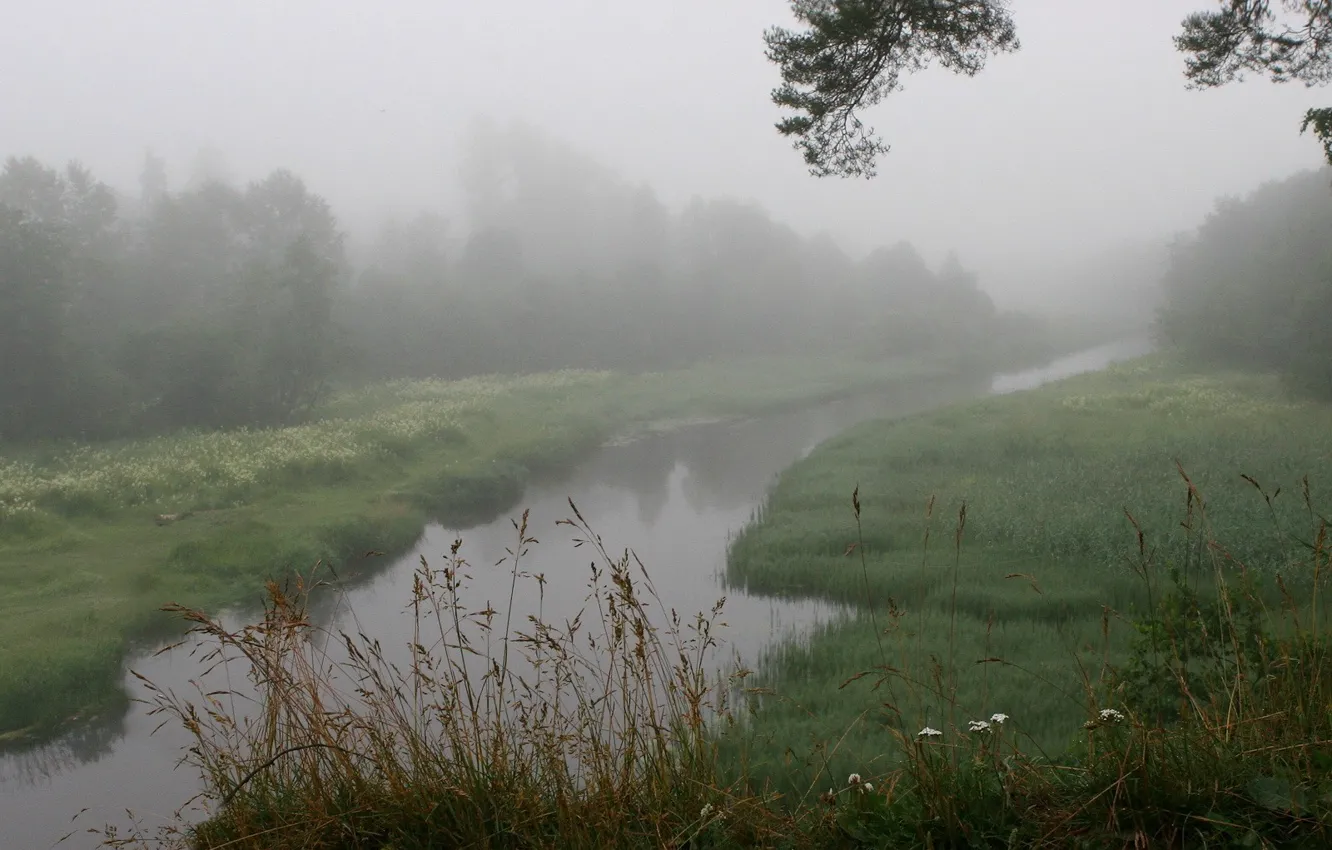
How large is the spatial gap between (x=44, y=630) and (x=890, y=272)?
6366cm

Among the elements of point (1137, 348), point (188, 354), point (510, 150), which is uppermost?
point (510, 150)

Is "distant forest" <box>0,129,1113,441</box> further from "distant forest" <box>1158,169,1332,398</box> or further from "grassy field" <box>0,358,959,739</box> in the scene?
"distant forest" <box>1158,169,1332,398</box>

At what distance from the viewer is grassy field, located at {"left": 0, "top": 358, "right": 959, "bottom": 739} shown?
11.4m

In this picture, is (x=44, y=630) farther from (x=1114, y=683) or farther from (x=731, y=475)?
(x=731, y=475)

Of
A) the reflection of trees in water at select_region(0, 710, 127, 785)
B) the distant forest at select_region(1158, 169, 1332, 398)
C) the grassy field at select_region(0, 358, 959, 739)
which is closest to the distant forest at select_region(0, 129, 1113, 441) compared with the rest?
the grassy field at select_region(0, 358, 959, 739)

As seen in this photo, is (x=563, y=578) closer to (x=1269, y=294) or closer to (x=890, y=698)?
(x=890, y=698)

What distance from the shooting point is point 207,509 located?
57.7ft

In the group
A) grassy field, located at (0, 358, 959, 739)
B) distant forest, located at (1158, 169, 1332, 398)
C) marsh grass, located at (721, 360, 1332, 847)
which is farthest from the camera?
distant forest, located at (1158, 169, 1332, 398)

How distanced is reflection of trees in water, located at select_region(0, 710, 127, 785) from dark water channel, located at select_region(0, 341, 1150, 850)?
17mm

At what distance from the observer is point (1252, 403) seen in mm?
24188

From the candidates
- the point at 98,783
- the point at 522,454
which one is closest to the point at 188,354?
the point at 522,454

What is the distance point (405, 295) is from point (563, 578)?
1518 inches

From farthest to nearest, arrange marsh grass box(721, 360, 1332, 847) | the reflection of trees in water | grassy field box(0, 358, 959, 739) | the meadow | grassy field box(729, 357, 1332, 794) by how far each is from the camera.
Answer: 1. grassy field box(0, 358, 959, 739)
2. the reflection of trees in water
3. grassy field box(729, 357, 1332, 794)
4. the meadow
5. marsh grass box(721, 360, 1332, 847)

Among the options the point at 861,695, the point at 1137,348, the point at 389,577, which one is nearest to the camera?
the point at 861,695
